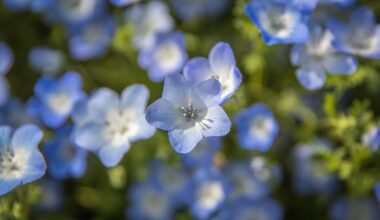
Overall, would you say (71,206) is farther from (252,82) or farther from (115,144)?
(252,82)

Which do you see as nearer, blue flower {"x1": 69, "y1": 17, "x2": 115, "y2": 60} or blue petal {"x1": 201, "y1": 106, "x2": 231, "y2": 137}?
blue petal {"x1": 201, "y1": 106, "x2": 231, "y2": 137}

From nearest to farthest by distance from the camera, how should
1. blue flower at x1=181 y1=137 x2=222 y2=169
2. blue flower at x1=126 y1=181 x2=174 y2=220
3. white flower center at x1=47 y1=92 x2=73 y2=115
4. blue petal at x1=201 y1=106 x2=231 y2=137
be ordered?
blue petal at x1=201 y1=106 x2=231 y2=137 → blue flower at x1=181 y1=137 x2=222 y2=169 → white flower center at x1=47 y1=92 x2=73 y2=115 → blue flower at x1=126 y1=181 x2=174 y2=220

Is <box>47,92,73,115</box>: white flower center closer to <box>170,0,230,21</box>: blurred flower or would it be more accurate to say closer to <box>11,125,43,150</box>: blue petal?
<box>11,125,43,150</box>: blue petal

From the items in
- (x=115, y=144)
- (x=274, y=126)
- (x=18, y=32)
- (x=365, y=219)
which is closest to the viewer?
(x=115, y=144)

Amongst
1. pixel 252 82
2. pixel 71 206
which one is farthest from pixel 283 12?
pixel 71 206

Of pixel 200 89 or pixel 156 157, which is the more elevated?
pixel 200 89

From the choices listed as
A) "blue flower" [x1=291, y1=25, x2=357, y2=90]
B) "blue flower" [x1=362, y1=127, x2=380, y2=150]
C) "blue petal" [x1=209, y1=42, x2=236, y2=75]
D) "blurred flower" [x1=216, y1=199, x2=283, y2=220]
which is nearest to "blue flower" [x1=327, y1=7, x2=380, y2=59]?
"blue flower" [x1=291, y1=25, x2=357, y2=90]

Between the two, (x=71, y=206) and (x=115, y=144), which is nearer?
(x=115, y=144)

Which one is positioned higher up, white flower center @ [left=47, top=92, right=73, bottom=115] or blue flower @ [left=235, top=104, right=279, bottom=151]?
blue flower @ [left=235, top=104, right=279, bottom=151]
